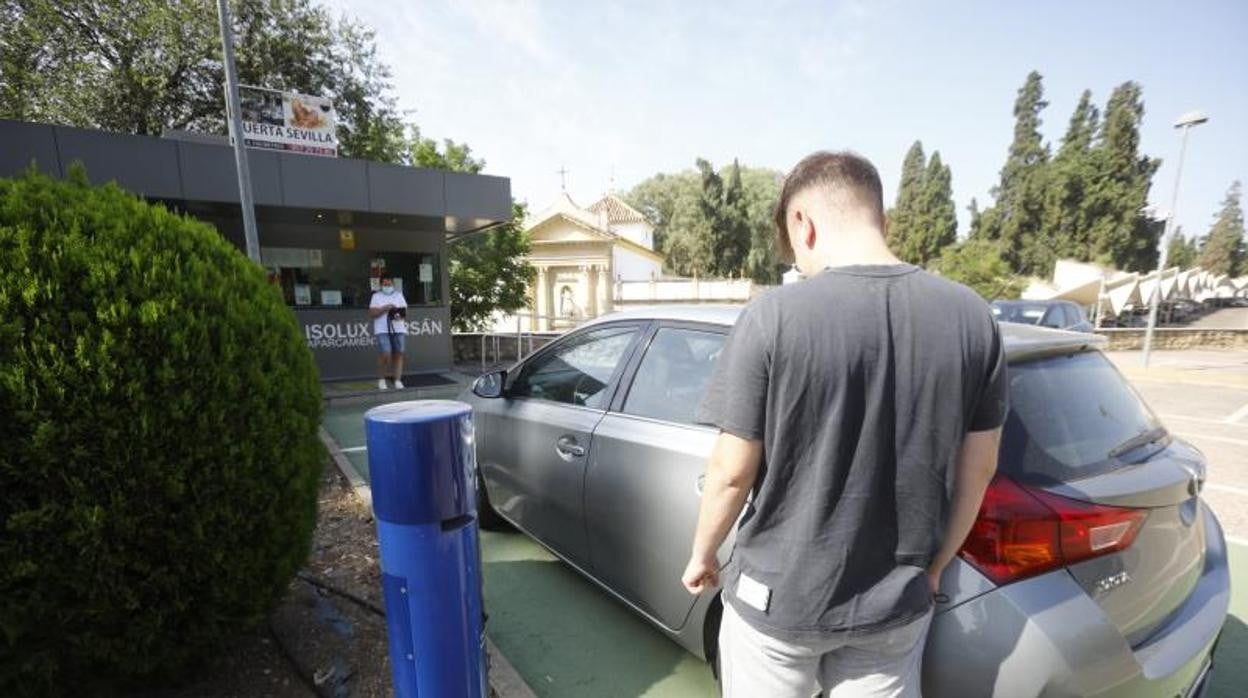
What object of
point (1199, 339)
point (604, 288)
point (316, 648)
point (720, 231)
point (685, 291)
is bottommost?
point (1199, 339)

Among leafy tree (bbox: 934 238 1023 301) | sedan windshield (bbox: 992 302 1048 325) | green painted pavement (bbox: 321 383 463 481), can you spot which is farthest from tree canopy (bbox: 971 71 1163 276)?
green painted pavement (bbox: 321 383 463 481)

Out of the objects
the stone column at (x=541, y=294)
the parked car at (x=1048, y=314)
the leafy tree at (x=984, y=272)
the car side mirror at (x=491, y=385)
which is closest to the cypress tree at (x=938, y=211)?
the leafy tree at (x=984, y=272)

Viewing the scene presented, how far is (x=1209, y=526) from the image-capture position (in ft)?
6.99

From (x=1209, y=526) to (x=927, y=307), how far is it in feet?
6.47

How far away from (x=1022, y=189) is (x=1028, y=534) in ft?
151

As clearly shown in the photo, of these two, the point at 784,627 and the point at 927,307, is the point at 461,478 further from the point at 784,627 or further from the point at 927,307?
the point at 927,307

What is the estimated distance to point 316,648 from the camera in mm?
2416

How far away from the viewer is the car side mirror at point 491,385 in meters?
3.62

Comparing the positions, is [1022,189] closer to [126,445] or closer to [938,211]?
[938,211]

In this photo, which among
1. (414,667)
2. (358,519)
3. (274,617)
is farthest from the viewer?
(358,519)

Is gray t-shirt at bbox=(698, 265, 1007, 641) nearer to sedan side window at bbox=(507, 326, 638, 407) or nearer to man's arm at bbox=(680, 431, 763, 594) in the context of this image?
man's arm at bbox=(680, 431, 763, 594)

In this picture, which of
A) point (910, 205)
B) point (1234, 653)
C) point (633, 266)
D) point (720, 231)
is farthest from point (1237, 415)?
point (910, 205)

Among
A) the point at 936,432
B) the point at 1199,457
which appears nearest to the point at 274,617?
the point at 936,432

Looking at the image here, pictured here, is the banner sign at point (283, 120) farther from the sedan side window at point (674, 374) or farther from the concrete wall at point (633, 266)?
the concrete wall at point (633, 266)
